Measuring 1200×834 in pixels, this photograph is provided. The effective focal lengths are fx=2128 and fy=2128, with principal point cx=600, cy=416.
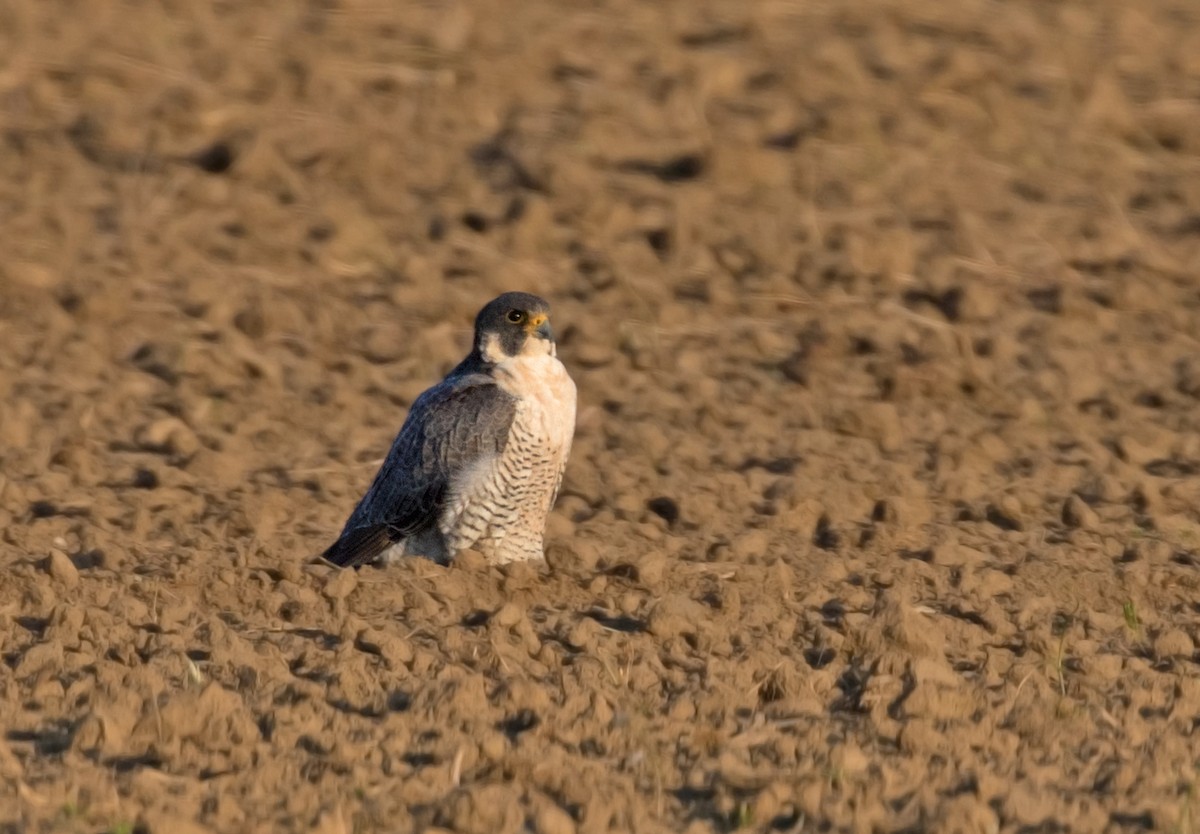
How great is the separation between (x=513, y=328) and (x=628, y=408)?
96.7 inches

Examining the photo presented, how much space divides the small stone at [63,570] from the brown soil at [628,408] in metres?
0.02

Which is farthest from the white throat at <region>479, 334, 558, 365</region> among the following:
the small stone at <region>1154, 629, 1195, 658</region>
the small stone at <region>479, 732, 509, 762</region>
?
the small stone at <region>1154, 629, 1195, 658</region>

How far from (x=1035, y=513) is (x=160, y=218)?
5874 mm

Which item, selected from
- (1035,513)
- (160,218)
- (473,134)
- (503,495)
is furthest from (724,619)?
(473,134)

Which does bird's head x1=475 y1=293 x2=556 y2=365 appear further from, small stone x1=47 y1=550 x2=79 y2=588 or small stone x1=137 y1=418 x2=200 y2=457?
small stone x1=137 y1=418 x2=200 y2=457

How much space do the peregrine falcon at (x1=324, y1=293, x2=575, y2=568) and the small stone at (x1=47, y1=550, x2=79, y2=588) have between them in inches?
37.0

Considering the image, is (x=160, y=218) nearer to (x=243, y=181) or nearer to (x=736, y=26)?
(x=243, y=181)

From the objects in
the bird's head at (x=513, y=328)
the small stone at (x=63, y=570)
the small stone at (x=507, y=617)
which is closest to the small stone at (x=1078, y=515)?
the bird's head at (x=513, y=328)

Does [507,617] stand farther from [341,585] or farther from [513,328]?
[513,328]

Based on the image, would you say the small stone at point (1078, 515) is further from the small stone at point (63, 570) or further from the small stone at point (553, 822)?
the small stone at point (63, 570)

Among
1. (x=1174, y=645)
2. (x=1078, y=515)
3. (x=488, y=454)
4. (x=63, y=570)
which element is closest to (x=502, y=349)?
(x=488, y=454)

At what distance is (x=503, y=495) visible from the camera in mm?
7660

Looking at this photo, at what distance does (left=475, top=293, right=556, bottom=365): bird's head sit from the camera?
7.67 m

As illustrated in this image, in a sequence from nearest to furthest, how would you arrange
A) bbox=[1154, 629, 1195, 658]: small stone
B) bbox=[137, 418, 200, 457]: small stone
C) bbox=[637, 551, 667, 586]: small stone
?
bbox=[1154, 629, 1195, 658]: small stone
bbox=[637, 551, 667, 586]: small stone
bbox=[137, 418, 200, 457]: small stone
